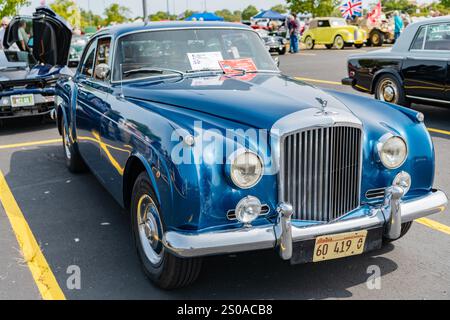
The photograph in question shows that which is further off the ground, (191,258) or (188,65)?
(188,65)

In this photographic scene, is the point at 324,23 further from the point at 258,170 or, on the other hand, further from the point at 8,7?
the point at 258,170

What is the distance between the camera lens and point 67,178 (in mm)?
6344

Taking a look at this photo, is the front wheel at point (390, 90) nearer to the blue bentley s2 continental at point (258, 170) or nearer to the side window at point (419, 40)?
the side window at point (419, 40)

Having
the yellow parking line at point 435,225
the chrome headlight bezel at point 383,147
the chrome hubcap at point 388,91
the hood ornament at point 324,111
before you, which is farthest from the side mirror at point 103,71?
the chrome hubcap at point 388,91

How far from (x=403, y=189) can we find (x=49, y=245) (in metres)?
2.81

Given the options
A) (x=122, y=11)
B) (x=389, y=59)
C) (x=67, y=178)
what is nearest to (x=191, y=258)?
(x=67, y=178)

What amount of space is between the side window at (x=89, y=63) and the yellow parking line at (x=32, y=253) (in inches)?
61.4

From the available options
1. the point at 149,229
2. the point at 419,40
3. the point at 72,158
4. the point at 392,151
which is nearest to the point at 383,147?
the point at 392,151

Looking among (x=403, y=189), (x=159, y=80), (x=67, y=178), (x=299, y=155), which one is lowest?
(x=67, y=178)

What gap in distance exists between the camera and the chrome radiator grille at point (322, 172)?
3.23m

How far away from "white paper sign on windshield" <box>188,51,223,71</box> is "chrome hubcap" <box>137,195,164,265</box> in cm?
154

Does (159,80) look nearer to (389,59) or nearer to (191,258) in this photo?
(191,258)

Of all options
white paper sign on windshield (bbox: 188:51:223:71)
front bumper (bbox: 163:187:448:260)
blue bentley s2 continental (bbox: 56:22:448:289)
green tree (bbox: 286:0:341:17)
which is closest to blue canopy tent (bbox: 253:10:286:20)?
green tree (bbox: 286:0:341:17)

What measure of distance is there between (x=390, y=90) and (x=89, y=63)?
5.61 m
